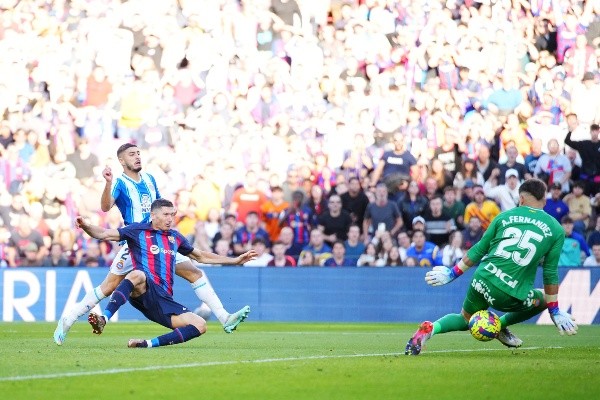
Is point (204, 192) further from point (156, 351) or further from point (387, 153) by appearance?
point (156, 351)

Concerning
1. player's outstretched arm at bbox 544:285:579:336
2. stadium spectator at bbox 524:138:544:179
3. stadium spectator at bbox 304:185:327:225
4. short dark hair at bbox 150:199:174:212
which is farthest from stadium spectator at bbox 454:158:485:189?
player's outstretched arm at bbox 544:285:579:336

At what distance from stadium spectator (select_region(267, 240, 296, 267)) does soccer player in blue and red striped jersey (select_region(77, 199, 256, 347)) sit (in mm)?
8075

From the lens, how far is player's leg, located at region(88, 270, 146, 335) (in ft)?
36.0

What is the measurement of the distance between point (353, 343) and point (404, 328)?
473 centimetres

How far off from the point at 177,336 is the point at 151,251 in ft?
3.15

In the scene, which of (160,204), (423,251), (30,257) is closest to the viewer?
(160,204)

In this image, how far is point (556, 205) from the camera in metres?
18.8

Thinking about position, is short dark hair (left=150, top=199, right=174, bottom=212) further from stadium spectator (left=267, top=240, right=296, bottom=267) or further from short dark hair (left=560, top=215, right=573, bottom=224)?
short dark hair (left=560, top=215, right=573, bottom=224)

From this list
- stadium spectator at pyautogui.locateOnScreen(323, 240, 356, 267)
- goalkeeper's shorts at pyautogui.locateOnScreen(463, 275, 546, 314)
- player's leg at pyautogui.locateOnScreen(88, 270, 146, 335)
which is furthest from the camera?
stadium spectator at pyautogui.locateOnScreen(323, 240, 356, 267)

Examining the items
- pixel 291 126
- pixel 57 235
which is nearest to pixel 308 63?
pixel 291 126

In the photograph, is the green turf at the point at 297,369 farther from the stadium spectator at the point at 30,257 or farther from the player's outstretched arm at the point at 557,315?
the stadium spectator at the point at 30,257

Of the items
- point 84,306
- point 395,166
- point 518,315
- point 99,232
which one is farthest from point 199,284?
point 395,166

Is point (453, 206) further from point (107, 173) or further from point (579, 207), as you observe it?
point (107, 173)

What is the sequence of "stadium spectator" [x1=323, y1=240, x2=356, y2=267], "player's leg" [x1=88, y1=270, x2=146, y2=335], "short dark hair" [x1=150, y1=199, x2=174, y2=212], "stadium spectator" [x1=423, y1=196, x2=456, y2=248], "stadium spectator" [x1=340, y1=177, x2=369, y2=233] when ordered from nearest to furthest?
"player's leg" [x1=88, y1=270, x2=146, y2=335]
"short dark hair" [x1=150, y1=199, x2=174, y2=212]
"stadium spectator" [x1=423, y1=196, x2=456, y2=248]
"stadium spectator" [x1=323, y1=240, x2=356, y2=267]
"stadium spectator" [x1=340, y1=177, x2=369, y2=233]
